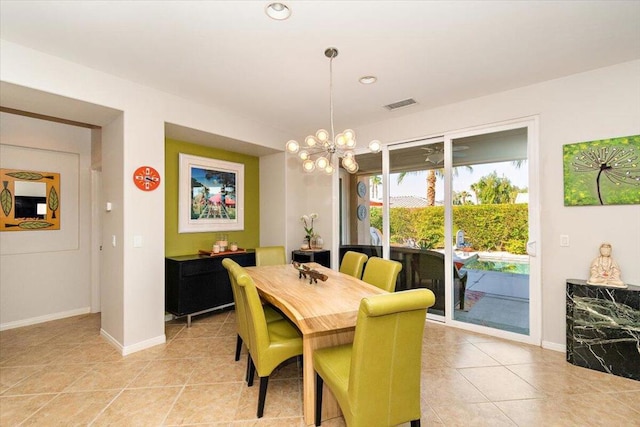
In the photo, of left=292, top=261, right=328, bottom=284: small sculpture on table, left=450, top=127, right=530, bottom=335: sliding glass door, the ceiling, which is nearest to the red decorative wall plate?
the ceiling

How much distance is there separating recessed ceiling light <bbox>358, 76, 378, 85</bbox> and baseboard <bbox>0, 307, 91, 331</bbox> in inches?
194

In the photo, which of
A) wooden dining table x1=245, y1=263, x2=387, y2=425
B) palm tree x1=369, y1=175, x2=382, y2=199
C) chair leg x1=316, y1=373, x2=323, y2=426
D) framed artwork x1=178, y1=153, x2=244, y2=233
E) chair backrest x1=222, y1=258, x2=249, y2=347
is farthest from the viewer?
palm tree x1=369, y1=175, x2=382, y2=199

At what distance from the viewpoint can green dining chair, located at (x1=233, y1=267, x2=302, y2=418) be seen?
203cm

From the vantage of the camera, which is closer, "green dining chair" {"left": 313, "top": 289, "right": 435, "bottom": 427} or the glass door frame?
"green dining chair" {"left": 313, "top": 289, "right": 435, "bottom": 427}

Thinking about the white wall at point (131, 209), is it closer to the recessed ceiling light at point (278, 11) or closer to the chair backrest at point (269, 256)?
the chair backrest at point (269, 256)

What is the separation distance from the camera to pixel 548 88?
309 centimetres

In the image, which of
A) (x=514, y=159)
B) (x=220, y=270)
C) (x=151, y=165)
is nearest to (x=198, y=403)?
(x=220, y=270)

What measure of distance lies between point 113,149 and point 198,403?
2.75 m

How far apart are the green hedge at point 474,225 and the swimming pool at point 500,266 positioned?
0.15m

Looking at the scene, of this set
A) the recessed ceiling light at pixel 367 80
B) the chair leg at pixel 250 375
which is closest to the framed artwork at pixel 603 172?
the recessed ceiling light at pixel 367 80

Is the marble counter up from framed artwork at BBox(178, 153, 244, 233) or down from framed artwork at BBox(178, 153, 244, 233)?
down

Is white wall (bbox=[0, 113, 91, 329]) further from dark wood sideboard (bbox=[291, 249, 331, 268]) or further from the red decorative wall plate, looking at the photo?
dark wood sideboard (bbox=[291, 249, 331, 268])

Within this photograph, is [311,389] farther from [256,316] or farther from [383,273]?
[383,273]

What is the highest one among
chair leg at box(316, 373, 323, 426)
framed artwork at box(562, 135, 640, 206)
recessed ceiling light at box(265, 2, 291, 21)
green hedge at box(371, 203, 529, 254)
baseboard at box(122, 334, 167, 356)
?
recessed ceiling light at box(265, 2, 291, 21)
